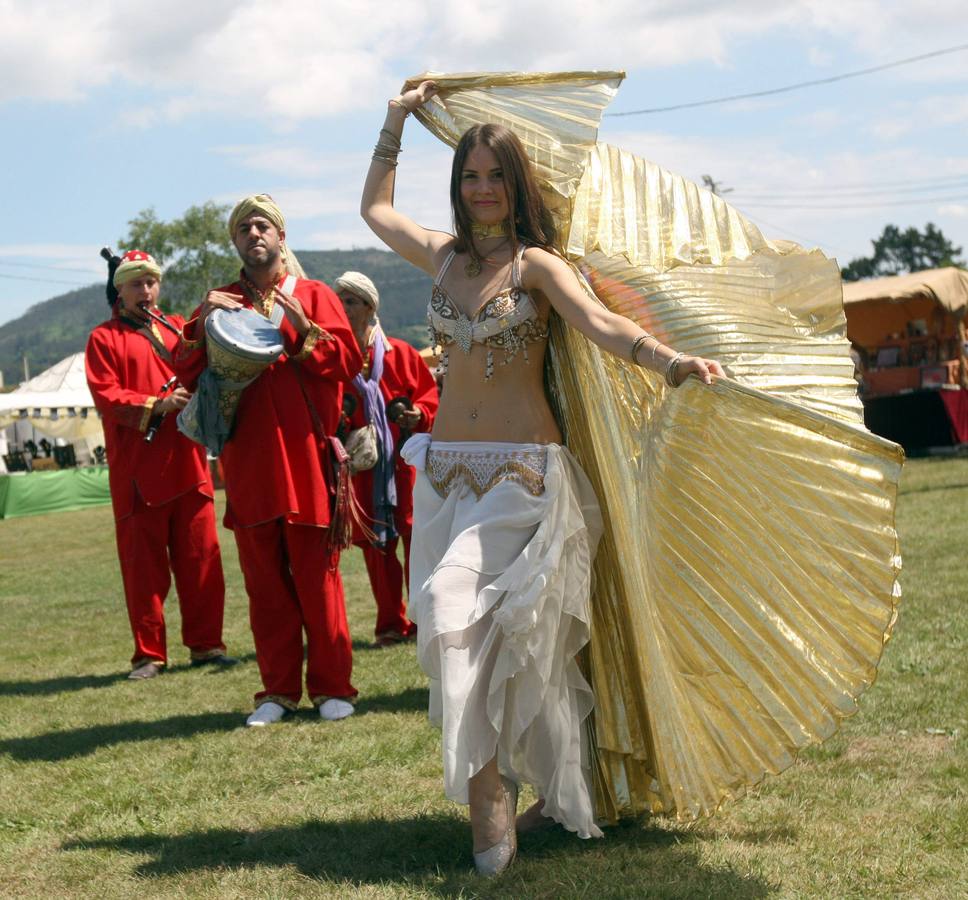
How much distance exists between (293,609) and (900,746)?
265cm

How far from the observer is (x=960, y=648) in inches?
241

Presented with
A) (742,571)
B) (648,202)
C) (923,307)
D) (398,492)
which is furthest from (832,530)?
(923,307)

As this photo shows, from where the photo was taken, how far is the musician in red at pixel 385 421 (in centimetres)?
728

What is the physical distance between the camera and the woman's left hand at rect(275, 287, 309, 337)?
18.2ft

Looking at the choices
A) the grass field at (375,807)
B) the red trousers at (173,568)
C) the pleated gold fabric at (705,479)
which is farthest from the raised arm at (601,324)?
the red trousers at (173,568)

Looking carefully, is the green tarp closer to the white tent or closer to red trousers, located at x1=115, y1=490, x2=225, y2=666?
the white tent

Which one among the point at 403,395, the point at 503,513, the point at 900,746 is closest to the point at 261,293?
the point at 403,395

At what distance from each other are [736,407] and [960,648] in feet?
10.5

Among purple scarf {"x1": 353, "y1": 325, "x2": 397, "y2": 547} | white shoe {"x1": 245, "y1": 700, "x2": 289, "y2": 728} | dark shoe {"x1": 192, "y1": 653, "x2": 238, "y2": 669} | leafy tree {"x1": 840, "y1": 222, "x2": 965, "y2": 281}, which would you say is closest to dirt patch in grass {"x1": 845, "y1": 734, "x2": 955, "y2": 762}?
white shoe {"x1": 245, "y1": 700, "x2": 289, "y2": 728}

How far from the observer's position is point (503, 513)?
3.68 metres

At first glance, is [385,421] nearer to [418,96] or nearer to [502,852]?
[418,96]

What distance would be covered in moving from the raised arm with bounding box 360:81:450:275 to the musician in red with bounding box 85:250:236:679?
319 cm

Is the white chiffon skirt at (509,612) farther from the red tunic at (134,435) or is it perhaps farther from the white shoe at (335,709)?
the red tunic at (134,435)

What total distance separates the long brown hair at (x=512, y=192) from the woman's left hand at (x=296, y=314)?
1798 millimetres
